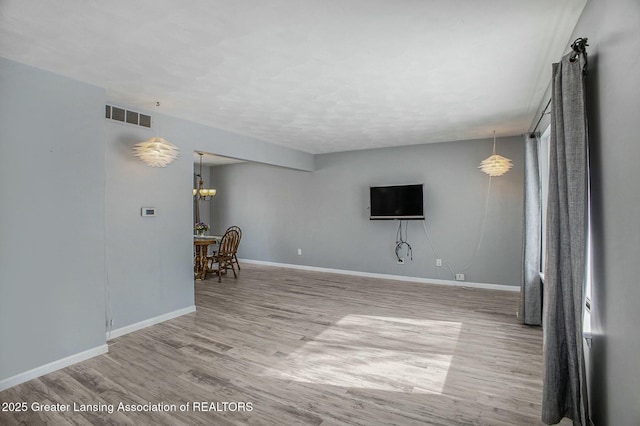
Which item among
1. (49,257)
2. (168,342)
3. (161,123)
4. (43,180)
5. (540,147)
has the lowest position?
(168,342)

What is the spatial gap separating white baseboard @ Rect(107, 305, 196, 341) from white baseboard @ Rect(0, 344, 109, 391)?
358 mm

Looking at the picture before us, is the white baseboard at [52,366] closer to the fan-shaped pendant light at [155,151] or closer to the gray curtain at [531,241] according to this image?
the fan-shaped pendant light at [155,151]

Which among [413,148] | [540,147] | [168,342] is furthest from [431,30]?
[413,148]

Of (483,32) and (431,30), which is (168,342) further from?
(483,32)

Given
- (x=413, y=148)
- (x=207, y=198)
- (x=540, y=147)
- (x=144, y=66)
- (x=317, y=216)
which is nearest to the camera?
(x=144, y=66)

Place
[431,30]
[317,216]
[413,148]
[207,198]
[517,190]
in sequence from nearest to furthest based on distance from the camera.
Result: [431,30]
[517,190]
[413,148]
[317,216]
[207,198]

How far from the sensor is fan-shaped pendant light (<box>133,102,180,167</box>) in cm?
338

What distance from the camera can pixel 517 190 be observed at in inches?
204

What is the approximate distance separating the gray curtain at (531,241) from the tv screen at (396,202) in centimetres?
209

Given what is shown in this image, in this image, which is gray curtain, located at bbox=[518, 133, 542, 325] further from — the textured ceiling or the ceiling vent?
the ceiling vent

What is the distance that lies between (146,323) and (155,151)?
197 centimetres

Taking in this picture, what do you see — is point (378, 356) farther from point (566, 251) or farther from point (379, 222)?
point (379, 222)

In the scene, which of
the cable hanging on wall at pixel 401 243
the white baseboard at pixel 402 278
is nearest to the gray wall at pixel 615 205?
the white baseboard at pixel 402 278

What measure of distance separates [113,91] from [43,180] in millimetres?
1056
